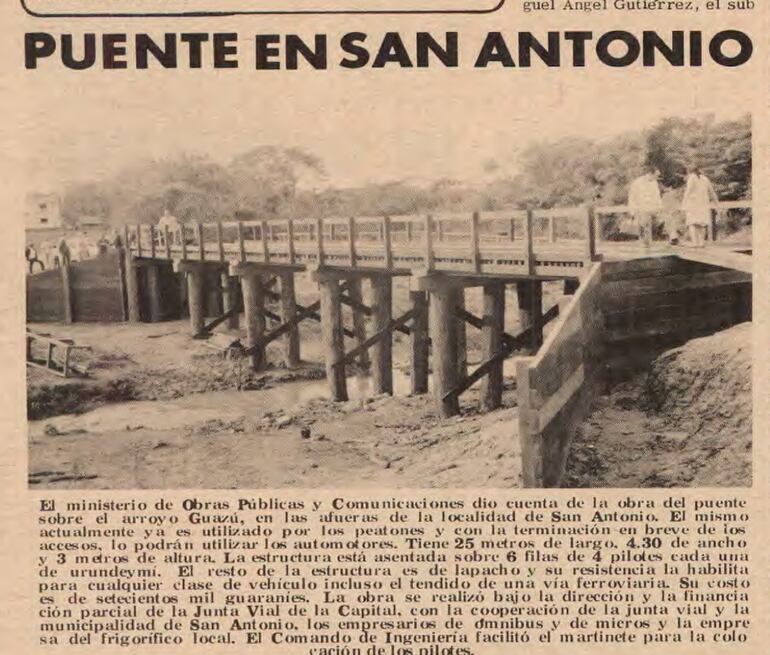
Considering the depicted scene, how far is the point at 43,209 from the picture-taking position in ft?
27.7

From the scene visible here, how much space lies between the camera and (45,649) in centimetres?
493

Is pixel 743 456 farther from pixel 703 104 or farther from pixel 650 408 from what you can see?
pixel 703 104

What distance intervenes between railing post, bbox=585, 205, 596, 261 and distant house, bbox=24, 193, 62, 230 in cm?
373

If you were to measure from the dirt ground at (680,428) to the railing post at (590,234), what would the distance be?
3.18 ft

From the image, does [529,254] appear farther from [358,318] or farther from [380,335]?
[358,318]

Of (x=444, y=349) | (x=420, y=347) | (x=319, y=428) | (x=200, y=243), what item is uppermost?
(x=200, y=243)

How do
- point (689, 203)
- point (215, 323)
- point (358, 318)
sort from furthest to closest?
point (215, 323)
point (358, 318)
point (689, 203)

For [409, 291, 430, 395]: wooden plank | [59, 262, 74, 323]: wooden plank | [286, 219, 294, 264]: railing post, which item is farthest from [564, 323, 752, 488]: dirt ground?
[59, 262, 74, 323]: wooden plank

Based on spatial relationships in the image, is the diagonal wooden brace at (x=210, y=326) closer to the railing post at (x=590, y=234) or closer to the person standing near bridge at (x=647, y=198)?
the person standing near bridge at (x=647, y=198)

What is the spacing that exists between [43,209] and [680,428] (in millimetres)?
6308

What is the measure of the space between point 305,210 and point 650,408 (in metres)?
12.9

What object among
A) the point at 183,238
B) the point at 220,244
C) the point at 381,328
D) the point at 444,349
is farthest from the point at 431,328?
the point at 183,238

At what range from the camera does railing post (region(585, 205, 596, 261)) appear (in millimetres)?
6086

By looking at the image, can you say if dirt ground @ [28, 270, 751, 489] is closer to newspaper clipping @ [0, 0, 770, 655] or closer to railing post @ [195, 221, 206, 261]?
newspaper clipping @ [0, 0, 770, 655]
